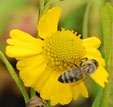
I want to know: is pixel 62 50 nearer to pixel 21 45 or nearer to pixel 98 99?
pixel 21 45

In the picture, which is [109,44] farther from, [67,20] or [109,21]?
[67,20]

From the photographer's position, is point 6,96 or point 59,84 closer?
point 59,84

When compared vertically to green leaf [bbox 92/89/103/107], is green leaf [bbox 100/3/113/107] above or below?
above

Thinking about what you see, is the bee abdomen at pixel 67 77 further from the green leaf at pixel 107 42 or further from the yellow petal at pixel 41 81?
the green leaf at pixel 107 42

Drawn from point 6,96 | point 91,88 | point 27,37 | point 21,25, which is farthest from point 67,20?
point 27,37

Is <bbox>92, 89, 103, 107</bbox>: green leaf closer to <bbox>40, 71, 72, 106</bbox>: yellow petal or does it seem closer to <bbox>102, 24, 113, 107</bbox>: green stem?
<bbox>102, 24, 113, 107</bbox>: green stem

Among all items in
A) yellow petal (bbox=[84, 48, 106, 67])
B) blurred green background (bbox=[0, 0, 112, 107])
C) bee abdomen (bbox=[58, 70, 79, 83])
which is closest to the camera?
bee abdomen (bbox=[58, 70, 79, 83])

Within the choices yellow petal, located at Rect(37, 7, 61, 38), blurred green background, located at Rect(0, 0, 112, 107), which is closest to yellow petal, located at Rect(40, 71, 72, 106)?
yellow petal, located at Rect(37, 7, 61, 38)
